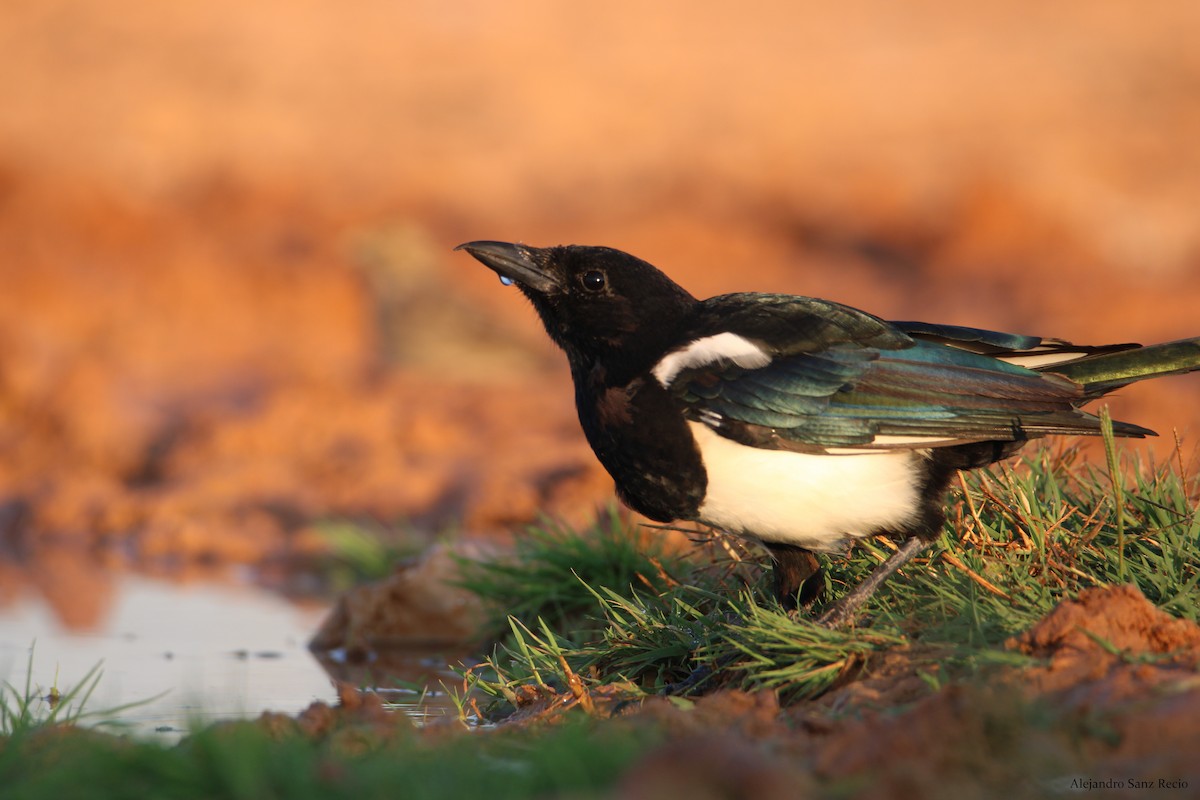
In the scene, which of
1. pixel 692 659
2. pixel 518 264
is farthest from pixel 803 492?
pixel 518 264

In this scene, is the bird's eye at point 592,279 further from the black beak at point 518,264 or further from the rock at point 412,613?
the rock at point 412,613

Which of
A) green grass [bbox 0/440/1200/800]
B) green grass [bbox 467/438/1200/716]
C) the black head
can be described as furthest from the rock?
the black head

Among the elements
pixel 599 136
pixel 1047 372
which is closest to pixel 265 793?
pixel 1047 372

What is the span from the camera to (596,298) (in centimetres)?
450

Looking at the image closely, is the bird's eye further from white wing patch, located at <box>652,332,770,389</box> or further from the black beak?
white wing patch, located at <box>652,332,770,389</box>

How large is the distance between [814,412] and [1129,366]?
38.1 inches

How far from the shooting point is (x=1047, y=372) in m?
4.32

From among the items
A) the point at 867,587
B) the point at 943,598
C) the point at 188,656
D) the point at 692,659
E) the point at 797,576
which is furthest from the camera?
the point at 188,656

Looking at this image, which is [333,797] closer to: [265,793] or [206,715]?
[265,793]

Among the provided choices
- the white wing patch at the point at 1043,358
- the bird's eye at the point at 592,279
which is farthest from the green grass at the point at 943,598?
the bird's eye at the point at 592,279

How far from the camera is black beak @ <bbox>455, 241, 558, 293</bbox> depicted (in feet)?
15.0

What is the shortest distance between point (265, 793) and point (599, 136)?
15.3m

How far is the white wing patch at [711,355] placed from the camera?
167 inches

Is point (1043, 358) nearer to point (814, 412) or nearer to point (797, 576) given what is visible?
point (814, 412)
